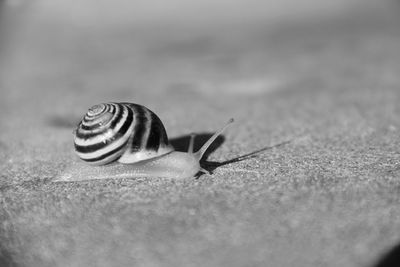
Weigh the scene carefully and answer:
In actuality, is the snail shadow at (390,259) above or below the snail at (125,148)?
below

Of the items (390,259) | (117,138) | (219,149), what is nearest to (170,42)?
(219,149)

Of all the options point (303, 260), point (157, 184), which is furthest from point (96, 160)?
point (303, 260)

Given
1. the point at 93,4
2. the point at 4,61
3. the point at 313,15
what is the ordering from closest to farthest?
the point at 4,61 < the point at 93,4 < the point at 313,15

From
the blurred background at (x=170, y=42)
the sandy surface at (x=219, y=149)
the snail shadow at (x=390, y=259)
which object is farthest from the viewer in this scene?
the blurred background at (x=170, y=42)

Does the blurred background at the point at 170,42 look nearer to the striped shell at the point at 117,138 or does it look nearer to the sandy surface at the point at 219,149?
the sandy surface at the point at 219,149

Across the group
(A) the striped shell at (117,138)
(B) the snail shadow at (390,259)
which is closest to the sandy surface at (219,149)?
(B) the snail shadow at (390,259)

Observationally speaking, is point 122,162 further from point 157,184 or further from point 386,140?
point 386,140

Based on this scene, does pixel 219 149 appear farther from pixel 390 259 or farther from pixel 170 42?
pixel 170 42
